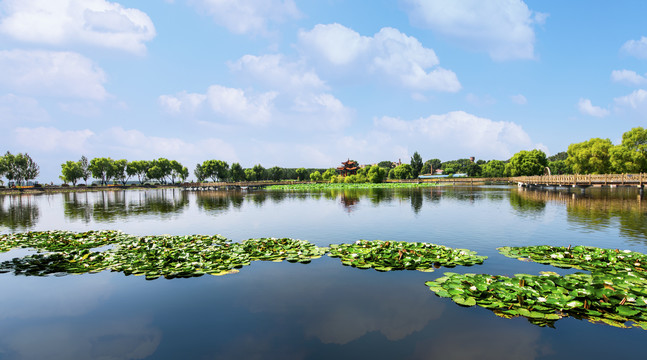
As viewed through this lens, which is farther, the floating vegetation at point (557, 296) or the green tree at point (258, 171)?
the green tree at point (258, 171)

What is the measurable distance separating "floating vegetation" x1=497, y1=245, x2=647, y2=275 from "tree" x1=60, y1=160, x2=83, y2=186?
499 ft

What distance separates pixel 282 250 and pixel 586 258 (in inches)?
471

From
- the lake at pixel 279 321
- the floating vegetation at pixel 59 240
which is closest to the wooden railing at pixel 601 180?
the lake at pixel 279 321

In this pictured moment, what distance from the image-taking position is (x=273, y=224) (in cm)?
2456

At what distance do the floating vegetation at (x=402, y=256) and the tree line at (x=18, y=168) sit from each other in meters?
129

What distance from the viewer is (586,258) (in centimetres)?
1161

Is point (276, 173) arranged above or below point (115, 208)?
above

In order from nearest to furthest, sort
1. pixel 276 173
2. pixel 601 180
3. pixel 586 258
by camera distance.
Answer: pixel 586 258 → pixel 601 180 → pixel 276 173

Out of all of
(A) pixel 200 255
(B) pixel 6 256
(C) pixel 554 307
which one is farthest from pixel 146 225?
(C) pixel 554 307

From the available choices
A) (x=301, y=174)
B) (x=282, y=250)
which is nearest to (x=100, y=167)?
(x=301, y=174)

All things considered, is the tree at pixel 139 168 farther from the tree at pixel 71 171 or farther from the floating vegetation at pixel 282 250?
the floating vegetation at pixel 282 250

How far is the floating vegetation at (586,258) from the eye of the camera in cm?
1083

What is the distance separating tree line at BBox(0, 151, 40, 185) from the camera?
99062 mm

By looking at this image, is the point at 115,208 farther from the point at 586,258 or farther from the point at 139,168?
the point at 139,168
